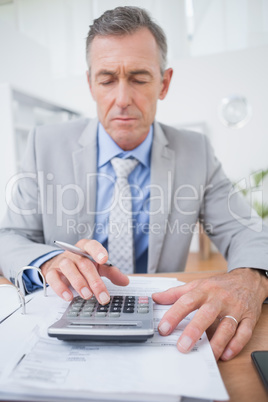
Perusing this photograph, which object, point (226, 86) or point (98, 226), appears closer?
point (98, 226)

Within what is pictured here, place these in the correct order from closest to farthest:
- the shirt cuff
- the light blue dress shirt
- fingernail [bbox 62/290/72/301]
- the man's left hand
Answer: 1. the man's left hand
2. fingernail [bbox 62/290/72/301]
3. the shirt cuff
4. the light blue dress shirt

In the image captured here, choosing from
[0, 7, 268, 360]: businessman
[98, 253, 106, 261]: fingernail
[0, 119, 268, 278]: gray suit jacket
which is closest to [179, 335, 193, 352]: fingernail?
[98, 253, 106, 261]: fingernail

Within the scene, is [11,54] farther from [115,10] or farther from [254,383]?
[254,383]

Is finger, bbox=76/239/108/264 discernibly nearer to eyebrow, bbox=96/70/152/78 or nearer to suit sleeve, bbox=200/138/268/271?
suit sleeve, bbox=200/138/268/271

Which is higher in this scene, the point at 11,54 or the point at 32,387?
the point at 11,54

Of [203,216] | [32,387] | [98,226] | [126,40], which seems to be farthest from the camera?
[203,216]

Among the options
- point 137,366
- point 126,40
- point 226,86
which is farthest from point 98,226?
point 226,86

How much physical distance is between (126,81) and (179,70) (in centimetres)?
245

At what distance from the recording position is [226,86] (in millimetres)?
2967

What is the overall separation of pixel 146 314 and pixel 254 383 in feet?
0.49

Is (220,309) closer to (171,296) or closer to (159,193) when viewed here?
(171,296)

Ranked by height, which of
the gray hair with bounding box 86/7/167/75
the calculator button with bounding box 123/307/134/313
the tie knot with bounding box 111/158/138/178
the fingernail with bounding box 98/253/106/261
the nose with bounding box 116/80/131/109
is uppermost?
the gray hair with bounding box 86/7/167/75

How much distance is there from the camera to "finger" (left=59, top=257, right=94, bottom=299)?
479 millimetres

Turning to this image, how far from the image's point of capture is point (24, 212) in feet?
3.12
